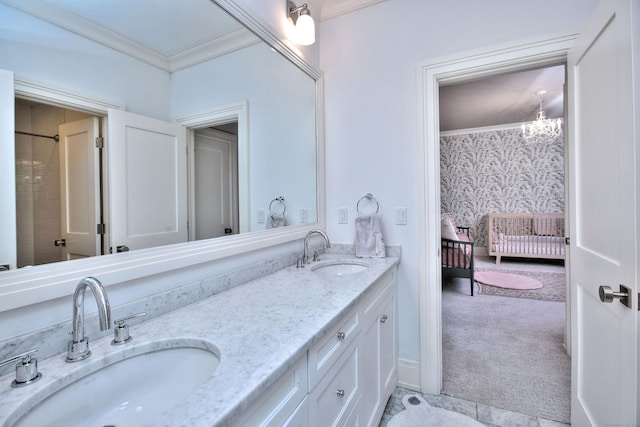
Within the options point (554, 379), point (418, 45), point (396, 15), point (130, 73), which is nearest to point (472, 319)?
point (554, 379)

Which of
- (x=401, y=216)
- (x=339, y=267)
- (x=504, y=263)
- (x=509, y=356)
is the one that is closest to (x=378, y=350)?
(x=339, y=267)

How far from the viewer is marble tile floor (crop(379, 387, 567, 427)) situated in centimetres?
163

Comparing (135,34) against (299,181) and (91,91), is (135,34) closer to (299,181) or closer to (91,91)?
(91,91)

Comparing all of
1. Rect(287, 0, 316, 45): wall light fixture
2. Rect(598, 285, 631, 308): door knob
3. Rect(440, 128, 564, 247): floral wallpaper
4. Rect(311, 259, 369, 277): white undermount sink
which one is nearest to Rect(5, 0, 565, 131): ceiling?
Rect(287, 0, 316, 45): wall light fixture

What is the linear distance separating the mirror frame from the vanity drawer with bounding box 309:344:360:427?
66 cm

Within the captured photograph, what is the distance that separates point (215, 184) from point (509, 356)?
98.6 inches

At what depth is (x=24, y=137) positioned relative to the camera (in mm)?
767

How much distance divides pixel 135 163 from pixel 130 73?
310mm

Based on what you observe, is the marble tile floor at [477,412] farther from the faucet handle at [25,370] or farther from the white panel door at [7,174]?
the white panel door at [7,174]

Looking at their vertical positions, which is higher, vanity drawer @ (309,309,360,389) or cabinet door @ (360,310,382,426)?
vanity drawer @ (309,309,360,389)

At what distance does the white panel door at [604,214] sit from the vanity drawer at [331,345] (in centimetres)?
93

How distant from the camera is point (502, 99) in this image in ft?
14.3

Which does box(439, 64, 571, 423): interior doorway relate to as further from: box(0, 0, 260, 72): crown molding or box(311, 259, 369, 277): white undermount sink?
box(0, 0, 260, 72): crown molding

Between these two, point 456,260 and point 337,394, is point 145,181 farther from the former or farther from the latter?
point 456,260
